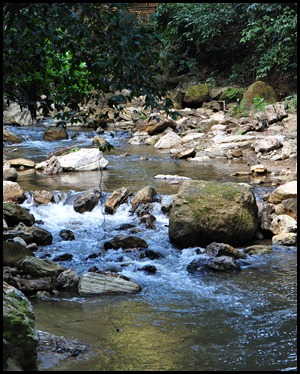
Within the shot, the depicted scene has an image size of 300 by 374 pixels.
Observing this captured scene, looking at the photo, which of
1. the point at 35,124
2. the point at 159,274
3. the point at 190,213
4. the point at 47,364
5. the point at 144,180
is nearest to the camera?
the point at 47,364

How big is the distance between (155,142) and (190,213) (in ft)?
29.0

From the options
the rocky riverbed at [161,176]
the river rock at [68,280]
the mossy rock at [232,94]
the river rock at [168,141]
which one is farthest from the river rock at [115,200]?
the mossy rock at [232,94]

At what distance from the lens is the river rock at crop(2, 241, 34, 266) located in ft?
21.4

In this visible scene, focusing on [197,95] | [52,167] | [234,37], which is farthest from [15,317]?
[234,37]

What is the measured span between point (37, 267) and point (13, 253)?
48 centimetres

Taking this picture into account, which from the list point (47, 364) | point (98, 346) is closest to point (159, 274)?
point (98, 346)

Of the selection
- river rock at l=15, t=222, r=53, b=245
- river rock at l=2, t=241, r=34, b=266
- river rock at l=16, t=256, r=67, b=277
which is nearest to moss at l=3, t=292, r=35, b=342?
river rock at l=16, t=256, r=67, b=277

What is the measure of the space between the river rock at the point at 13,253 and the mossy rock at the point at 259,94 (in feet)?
39.6

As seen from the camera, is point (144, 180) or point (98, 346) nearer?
point (98, 346)

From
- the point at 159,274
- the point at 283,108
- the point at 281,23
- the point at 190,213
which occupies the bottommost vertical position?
the point at 159,274

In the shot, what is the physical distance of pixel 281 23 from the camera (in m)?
16.7

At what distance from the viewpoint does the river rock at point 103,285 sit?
587 centimetres

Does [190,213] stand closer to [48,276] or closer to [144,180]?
[48,276]

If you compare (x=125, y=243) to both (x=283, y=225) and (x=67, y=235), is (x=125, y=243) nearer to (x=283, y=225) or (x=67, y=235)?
(x=67, y=235)
